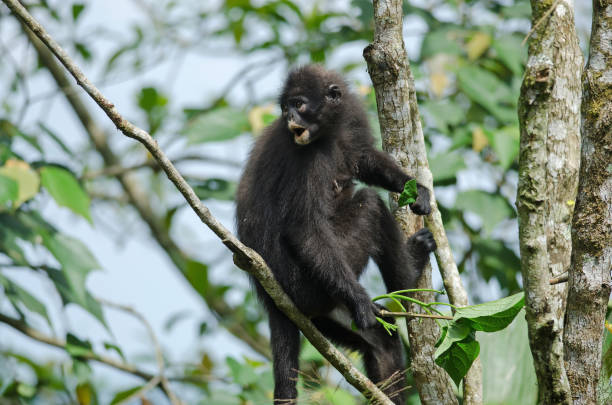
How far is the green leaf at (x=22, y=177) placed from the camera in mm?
5453

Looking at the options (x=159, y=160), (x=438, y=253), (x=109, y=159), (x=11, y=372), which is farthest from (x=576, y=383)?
(x=109, y=159)

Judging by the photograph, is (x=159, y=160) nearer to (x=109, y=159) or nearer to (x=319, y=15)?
(x=319, y=15)

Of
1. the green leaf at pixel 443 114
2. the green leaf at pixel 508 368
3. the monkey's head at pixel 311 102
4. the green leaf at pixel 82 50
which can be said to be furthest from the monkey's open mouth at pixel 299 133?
the green leaf at pixel 82 50

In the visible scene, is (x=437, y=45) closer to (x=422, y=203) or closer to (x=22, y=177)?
(x=422, y=203)

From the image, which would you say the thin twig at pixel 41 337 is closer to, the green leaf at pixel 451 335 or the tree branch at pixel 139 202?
the tree branch at pixel 139 202

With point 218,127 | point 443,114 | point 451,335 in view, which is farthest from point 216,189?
point 451,335

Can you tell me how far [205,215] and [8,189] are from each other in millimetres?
2647

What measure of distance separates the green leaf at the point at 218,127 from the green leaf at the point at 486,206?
237cm

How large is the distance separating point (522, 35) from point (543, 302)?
5.46 meters

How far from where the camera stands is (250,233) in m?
5.00

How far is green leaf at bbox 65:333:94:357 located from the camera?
5988mm

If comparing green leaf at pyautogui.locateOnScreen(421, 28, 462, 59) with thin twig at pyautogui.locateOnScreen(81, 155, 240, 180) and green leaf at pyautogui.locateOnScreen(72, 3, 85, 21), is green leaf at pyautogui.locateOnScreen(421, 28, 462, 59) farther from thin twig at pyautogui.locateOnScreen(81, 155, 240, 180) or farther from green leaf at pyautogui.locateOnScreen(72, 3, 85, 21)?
green leaf at pyautogui.locateOnScreen(72, 3, 85, 21)

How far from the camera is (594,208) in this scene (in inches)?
117

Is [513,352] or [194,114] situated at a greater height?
[194,114]
